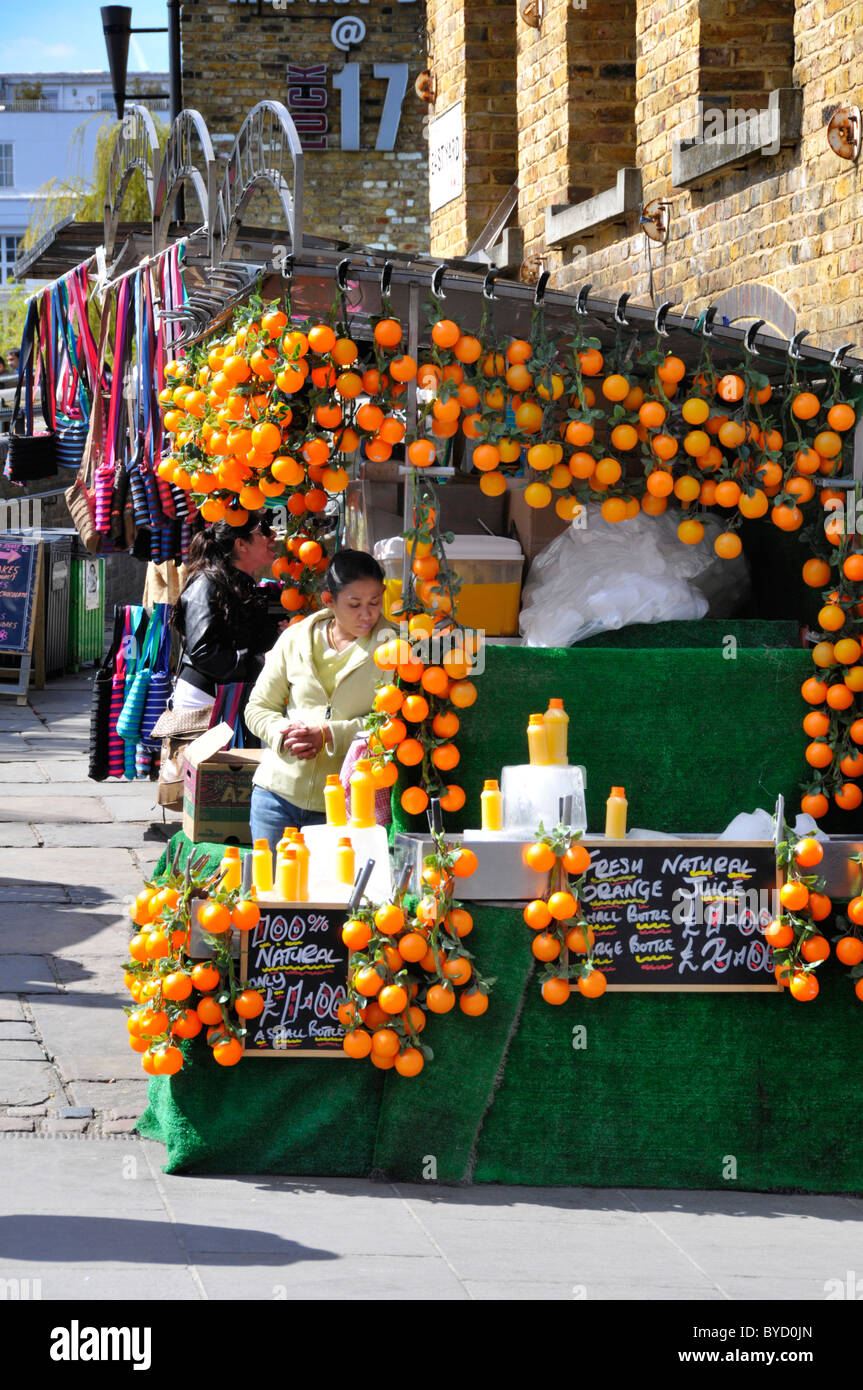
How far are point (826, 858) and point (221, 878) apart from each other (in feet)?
5.47

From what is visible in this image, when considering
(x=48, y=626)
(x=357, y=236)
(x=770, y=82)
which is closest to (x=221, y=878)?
(x=770, y=82)

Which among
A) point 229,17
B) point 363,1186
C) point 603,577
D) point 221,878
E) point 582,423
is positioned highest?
point 229,17

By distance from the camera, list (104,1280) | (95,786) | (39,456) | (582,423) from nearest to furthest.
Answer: (104,1280), (582,423), (39,456), (95,786)

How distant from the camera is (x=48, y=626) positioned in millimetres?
16203

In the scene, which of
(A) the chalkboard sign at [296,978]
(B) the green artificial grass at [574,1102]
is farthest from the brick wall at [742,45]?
(A) the chalkboard sign at [296,978]

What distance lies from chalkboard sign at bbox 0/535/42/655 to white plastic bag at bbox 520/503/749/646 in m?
10.7

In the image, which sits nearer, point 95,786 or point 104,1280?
point 104,1280

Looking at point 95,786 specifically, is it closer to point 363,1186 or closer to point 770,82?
point 770,82

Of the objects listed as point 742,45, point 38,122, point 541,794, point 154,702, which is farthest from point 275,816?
point 38,122

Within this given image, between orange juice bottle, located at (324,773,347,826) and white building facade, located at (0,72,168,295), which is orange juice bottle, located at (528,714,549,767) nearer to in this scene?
orange juice bottle, located at (324,773,347,826)

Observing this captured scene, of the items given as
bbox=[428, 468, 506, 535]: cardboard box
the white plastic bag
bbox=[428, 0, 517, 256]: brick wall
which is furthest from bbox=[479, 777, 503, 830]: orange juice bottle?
bbox=[428, 0, 517, 256]: brick wall

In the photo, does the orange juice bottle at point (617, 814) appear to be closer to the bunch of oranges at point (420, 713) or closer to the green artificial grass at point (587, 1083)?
the green artificial grass at point (587, 1083)

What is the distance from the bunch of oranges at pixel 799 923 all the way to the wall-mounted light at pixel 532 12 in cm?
624

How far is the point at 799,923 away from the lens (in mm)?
4449
